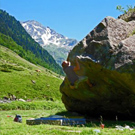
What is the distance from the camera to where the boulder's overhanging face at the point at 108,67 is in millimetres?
17016

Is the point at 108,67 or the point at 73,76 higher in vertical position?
the point at 108,67

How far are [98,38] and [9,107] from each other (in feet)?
81.8

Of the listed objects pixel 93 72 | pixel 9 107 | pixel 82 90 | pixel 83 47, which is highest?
pixel 83 47

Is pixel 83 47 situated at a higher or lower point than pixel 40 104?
higher

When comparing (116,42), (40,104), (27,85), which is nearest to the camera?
(116,42)

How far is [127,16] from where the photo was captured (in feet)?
76.7

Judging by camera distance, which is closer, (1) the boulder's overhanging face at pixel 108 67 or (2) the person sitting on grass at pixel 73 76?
(1) the boulder's overhanging face at pixel 108 67

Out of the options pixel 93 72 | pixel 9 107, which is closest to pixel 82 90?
pixel 93 72

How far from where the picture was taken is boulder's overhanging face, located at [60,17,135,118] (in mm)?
17016

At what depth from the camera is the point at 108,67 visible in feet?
58.0

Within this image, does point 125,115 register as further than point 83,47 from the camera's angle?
Yes

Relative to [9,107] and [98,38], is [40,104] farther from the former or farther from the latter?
[98,38]

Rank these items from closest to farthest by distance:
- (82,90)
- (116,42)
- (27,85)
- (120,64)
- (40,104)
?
(120,64) < (116,42) < (82,90) < (40,104) < (27,85)

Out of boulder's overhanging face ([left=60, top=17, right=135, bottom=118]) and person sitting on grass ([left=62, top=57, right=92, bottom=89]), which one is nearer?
boulder's overhanging face ([left=60, top=17, right=135, bottom=118])
